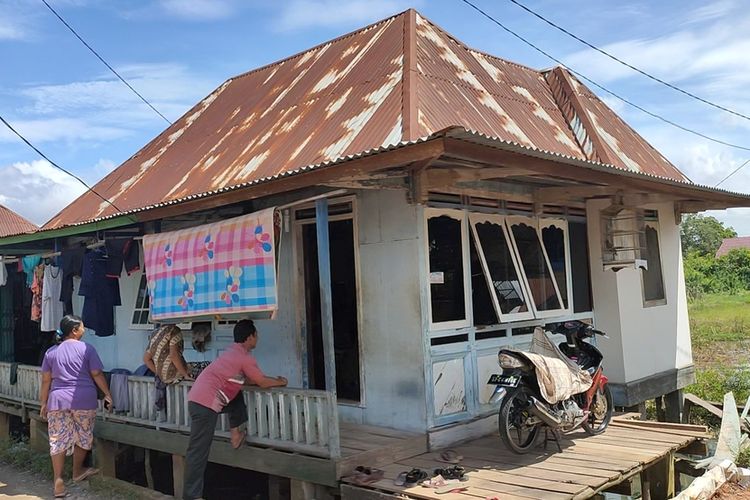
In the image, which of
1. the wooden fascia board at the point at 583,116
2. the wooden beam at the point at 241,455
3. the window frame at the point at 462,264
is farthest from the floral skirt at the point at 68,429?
the wooden fascia board at the point at 583,116

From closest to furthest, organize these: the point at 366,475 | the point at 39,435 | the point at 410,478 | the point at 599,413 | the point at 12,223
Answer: the point at 410,478 → the point at 366,475 → the point at 599,413 → the point at 39,435 → the point at 12,223

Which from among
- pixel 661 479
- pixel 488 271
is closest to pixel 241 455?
pixel 488 271

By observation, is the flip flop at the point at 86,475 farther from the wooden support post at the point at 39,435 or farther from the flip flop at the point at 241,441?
the flip flop at the point at 241,441

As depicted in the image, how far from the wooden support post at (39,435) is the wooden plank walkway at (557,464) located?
20.0ft

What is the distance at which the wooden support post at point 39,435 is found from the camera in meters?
9.58

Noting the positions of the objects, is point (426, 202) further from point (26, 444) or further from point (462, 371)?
point (26, 444)

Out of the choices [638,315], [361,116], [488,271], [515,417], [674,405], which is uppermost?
[361,116]

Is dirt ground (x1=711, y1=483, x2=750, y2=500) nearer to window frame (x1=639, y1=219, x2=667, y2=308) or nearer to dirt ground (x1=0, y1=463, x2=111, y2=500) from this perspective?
window frame (x1=639, y1=219, x2=667, y2=308)

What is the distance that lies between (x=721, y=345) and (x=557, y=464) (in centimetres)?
1484

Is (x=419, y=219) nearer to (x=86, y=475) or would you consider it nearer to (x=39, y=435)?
(x=86, y=475)

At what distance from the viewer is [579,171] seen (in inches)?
257

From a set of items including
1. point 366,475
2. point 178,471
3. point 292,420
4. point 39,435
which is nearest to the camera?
point 366,475

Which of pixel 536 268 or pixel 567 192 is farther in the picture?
pixel 536 268

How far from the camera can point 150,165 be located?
35.2ft
